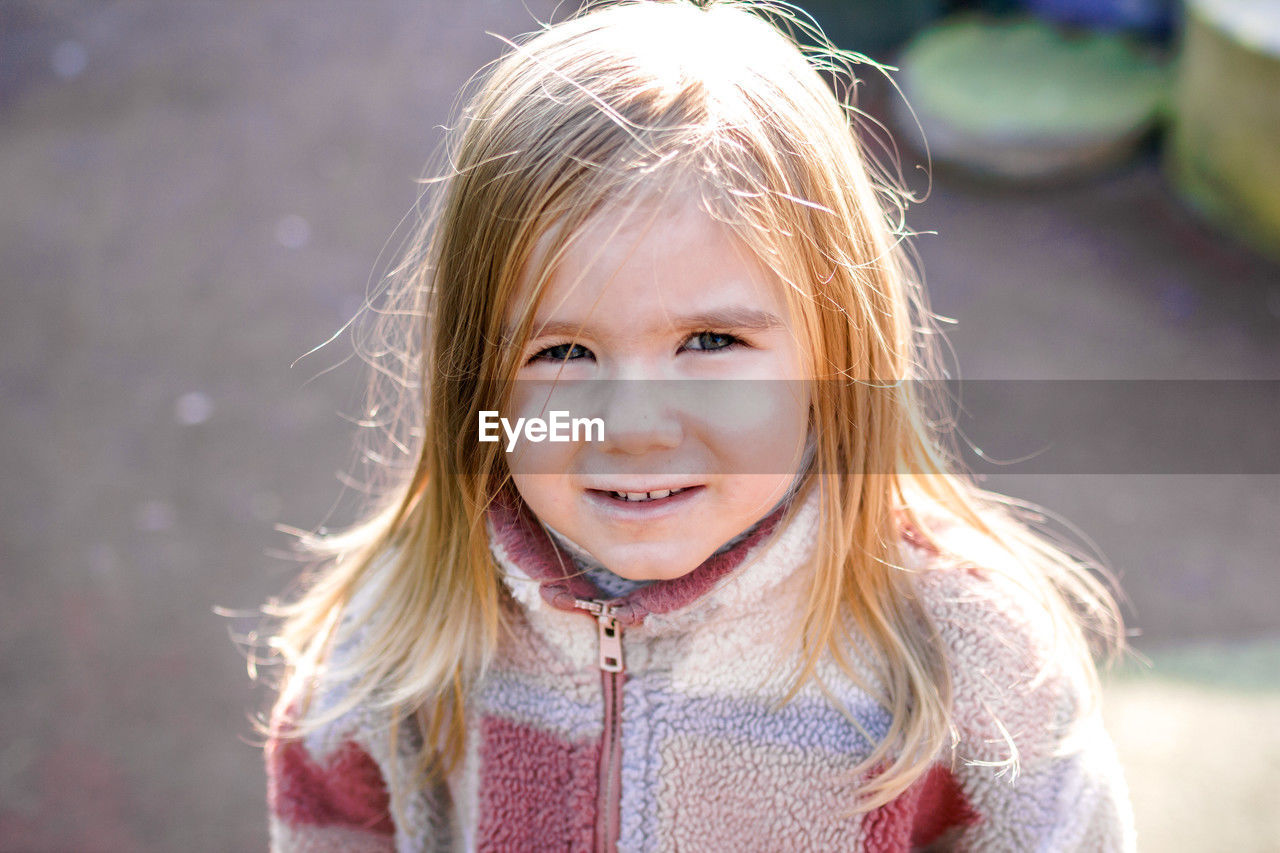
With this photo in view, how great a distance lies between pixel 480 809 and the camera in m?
1.19

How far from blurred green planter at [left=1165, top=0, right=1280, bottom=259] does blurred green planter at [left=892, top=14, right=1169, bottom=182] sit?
0.79ft

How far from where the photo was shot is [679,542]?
1.02 metres

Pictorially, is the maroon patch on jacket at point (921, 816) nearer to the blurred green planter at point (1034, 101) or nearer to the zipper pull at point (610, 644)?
the zipper pull at point (610, 644)

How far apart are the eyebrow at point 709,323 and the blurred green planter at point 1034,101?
10.1ft

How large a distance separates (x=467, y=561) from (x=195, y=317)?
258 centimetres

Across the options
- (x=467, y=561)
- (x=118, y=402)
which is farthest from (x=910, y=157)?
(x=467, y=561)

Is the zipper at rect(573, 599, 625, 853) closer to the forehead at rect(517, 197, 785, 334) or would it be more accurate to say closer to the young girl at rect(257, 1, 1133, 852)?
the young girl at rect(257, 1, 1133, 852)

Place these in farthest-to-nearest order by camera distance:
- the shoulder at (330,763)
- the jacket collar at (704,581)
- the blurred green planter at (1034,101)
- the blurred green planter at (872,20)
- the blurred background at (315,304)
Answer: the blurred green planter at (872,20) → the blurred green planter at (1034,101) → the blurred background at (315,304) → the shoulder at (330,763) → the jacket collar at (704,581)

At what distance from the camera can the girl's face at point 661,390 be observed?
0.95 metres

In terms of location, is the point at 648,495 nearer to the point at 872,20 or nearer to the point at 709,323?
the point at 709,323

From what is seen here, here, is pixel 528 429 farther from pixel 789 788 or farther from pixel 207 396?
pixel 207 396

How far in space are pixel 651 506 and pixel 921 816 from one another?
43 centimetres

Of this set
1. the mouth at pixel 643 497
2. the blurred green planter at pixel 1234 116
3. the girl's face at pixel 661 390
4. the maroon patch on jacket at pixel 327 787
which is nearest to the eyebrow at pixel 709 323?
the girl's face at pixel 661 390

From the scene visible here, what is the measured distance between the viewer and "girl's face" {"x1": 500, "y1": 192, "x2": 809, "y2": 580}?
0.95m
